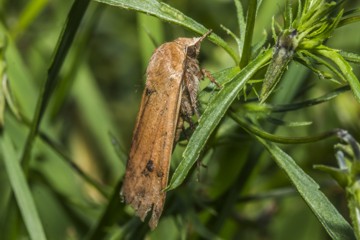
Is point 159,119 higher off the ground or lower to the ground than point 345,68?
lower

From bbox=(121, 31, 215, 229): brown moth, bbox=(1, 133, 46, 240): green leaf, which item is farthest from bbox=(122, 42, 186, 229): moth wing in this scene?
bbox=(1, 133, 46, 240): green leaf

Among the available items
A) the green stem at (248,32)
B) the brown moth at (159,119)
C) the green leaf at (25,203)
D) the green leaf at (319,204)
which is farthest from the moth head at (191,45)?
the green leaf at (25,203)

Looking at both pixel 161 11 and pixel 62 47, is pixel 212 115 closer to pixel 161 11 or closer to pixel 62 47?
pixel 161 11

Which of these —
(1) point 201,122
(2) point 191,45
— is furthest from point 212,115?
(2) point 191,45

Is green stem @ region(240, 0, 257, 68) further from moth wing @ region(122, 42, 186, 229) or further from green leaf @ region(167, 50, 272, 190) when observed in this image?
moth wing @ region(122, 42, 186, 229)

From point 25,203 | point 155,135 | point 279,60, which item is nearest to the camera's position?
point 279,60

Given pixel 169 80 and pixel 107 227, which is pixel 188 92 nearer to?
pixel 169 80
